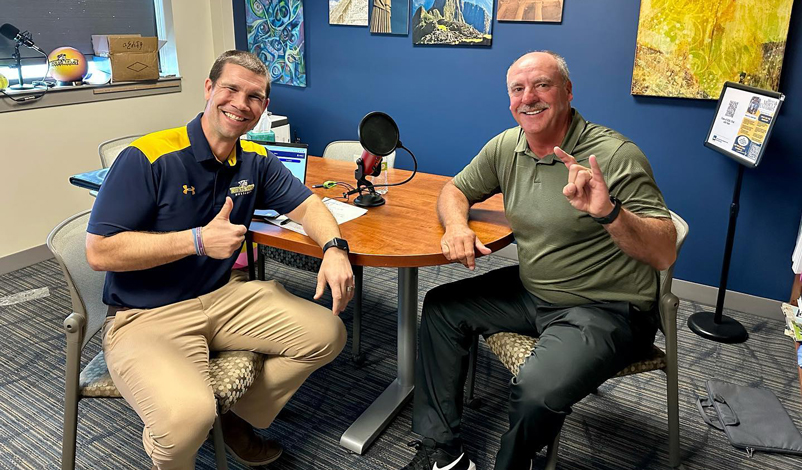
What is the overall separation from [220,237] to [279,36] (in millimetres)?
2963

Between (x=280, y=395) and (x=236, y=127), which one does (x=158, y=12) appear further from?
(x=280, y=395)

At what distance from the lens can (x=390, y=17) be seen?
12.2 ft

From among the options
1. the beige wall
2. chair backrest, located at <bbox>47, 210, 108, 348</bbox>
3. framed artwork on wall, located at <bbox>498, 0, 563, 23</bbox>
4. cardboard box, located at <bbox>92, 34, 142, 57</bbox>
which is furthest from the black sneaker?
cardboard box, located at <bbox>92, 34, 142, 57</bbox>

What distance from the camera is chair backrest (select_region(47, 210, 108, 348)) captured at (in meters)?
1.59

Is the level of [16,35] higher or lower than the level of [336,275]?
higher

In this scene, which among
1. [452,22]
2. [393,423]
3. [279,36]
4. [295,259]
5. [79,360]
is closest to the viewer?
[79,360]

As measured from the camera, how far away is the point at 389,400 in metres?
2.23

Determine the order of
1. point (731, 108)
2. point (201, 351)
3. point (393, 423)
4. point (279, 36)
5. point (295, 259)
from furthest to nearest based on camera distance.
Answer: point (279, 36) → point (731, 108) → point (295, 259) → point (393, 423) → point (201, 351)

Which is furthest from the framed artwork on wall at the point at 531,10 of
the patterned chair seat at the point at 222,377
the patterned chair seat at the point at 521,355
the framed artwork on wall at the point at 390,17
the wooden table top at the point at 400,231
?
the patterned chair seat at the point at 222,377

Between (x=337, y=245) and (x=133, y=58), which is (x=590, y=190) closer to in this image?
(x=337, y=245)

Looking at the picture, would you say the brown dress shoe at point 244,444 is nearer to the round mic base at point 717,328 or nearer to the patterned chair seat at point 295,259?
the patterned chair seat at point 295,259

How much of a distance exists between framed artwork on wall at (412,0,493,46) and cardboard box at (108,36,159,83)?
1729 mm

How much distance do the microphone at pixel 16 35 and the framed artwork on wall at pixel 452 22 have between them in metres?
2.20

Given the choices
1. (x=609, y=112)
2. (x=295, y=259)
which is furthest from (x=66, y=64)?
(x=609, y=112)
